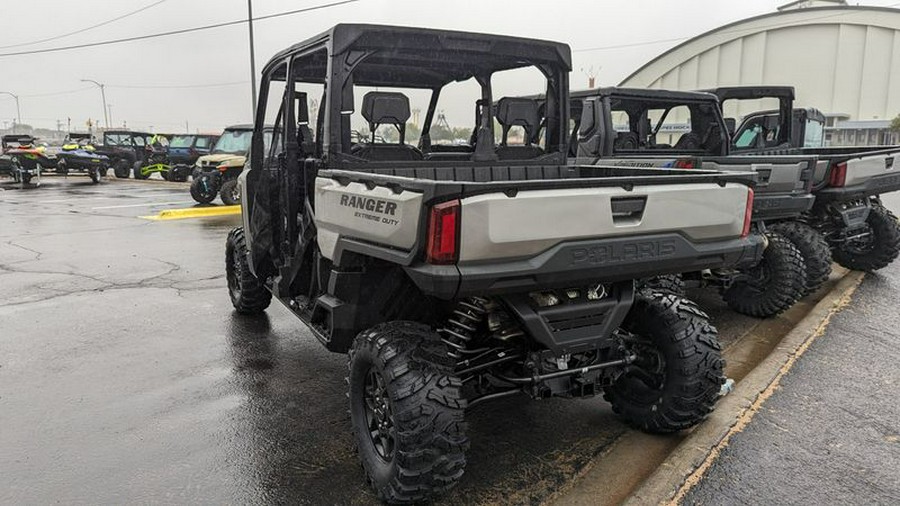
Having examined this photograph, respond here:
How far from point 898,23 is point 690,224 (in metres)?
47.7

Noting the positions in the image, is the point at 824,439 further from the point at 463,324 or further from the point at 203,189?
the point at 203,189

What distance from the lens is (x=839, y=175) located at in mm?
6555

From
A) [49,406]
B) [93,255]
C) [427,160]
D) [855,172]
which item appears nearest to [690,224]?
[427,160]

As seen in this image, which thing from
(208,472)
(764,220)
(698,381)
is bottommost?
(208,472)

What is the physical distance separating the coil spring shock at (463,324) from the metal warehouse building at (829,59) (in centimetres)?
4398

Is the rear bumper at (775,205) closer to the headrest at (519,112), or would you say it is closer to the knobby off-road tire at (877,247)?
the knobby off-road tire at (877,247)

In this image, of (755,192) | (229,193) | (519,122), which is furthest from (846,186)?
(229,193)

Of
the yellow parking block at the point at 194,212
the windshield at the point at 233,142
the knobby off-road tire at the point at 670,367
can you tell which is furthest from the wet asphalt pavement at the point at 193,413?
the windshield at the point at 233,142

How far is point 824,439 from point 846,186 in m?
4.01

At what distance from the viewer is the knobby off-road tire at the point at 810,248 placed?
20.2 feet

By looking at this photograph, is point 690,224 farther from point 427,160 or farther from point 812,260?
point 812,260

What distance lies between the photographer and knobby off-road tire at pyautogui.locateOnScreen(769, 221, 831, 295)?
20.2 ft

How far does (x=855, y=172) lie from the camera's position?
662 centimetres

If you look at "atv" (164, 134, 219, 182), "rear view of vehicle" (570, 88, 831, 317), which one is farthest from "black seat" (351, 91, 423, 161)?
"atv" (164, 134, 219, 182)
